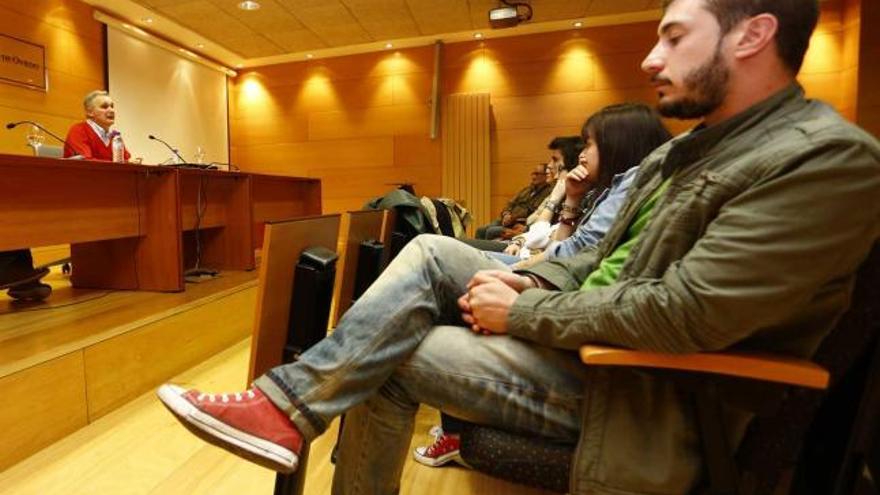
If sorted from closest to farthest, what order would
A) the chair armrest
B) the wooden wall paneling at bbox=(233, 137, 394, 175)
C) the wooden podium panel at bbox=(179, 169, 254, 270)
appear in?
1. the chair armrest
2. the wooden podium panel at bbox=(179, 169, 254, 270)
3. the wooden wall paneling at bbox=(233, 137, 394, 175)

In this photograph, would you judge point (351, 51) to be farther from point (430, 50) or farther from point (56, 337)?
point (56, 337)

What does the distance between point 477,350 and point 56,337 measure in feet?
5.98

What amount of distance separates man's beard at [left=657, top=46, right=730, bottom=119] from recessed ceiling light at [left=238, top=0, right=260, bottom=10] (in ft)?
15.4

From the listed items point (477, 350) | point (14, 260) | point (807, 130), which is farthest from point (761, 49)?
point (14, 260)

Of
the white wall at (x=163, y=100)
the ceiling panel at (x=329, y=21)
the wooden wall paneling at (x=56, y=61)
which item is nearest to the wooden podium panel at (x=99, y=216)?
the wooden wall paneling at (x=56, y=61)

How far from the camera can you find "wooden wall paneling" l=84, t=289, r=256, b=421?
1856 mm

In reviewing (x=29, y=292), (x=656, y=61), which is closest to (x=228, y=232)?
(x=29, y=292)

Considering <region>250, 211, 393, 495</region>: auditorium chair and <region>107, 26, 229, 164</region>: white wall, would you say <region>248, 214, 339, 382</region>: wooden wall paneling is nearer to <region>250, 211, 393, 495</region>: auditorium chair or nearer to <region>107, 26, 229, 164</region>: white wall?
<region>250, 211, 393, 495</region>: auditorium chair

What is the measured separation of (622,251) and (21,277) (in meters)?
2.86

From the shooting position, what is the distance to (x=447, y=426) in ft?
5.01

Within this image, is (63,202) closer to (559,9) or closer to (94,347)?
(94,347)

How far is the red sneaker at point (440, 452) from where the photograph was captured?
1.53m

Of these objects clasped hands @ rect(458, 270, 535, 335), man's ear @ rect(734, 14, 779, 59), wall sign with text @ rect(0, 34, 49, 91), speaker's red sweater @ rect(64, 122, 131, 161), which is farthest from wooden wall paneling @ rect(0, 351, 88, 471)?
wall sign with text @ rect(0, 34, 49, 91)

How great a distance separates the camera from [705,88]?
0.87 metres
